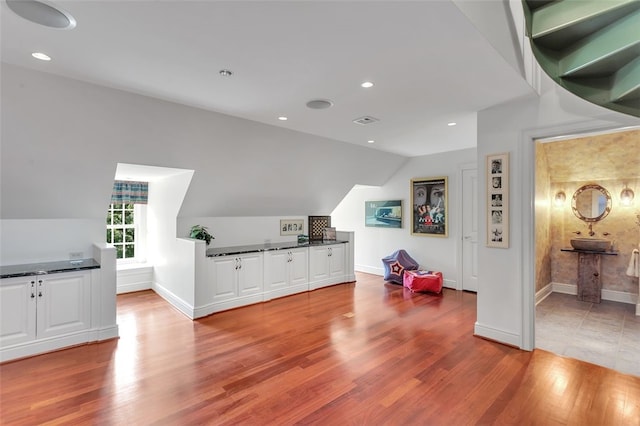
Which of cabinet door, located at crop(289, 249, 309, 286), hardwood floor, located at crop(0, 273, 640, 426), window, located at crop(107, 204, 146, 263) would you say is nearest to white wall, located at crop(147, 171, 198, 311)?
window, located at crop(107, 204, 146, 263)

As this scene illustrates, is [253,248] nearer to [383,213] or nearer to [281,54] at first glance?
[383,213]

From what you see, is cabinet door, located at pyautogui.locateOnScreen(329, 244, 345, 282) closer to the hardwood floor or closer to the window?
the hardwood floor

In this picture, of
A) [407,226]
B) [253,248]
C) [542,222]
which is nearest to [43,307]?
[253,248]

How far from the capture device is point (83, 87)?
2674mm

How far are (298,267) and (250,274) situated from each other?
37.6 inches

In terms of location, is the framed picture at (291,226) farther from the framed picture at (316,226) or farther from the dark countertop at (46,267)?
the dark countertop at (46,267)

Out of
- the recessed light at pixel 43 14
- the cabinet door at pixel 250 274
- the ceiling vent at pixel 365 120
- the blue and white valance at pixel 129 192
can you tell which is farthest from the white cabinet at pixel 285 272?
the recessed light at pixel 43 14

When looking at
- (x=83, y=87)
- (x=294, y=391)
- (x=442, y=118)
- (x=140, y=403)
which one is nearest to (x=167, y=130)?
(x=83, y=87)

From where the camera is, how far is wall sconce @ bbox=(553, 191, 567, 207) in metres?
5.18

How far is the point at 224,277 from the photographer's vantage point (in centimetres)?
433

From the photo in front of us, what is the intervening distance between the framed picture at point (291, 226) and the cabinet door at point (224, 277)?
5.14 feet

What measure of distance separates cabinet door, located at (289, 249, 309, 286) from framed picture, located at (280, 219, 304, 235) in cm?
74

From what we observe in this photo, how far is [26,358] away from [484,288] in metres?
4.73

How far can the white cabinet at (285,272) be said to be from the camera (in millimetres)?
4859
